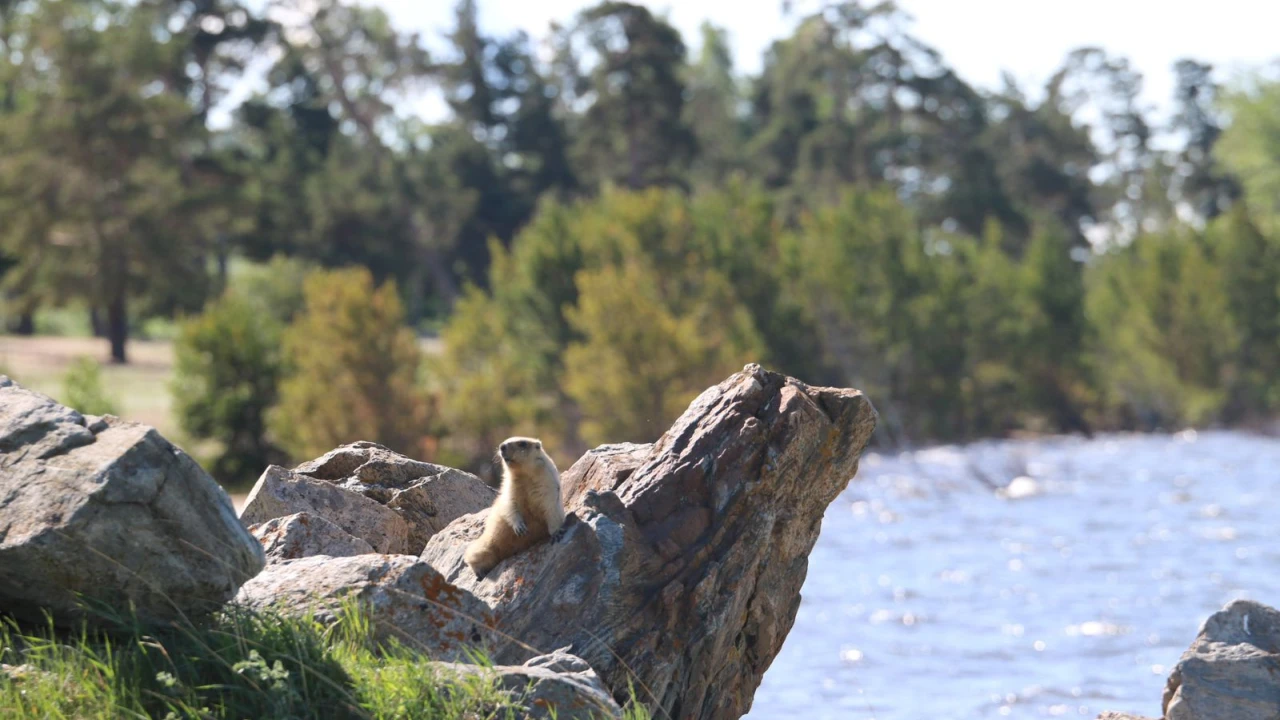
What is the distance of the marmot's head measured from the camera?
745 centimetres

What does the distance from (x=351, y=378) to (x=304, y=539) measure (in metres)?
30.6

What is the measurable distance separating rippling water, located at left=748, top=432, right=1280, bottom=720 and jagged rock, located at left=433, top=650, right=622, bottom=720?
32.4 ft

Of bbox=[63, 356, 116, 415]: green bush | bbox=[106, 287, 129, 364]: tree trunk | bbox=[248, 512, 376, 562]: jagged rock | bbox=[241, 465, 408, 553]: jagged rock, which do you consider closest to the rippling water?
bbox=[241, 465, 408, 553]: jagged rock

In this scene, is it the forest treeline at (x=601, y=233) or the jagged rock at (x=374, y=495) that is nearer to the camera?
the jagged rock at (x=374, y=495)

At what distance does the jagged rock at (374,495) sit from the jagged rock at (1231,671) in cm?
470

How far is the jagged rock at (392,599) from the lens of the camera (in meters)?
6.54

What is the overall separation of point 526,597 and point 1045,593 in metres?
21.0

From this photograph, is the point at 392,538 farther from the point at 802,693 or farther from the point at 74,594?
the point at 802,693

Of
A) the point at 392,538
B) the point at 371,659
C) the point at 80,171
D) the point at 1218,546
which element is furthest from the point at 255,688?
the point at 80,171

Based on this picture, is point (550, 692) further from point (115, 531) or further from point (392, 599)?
point (115, 531)

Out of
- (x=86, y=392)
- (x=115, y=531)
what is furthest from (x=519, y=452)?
(x=86, y=392)

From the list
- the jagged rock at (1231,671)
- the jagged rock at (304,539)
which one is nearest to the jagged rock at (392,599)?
the jagged rock at (304,539)

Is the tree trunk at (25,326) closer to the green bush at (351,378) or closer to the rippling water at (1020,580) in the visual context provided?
the green bush at (351,378)

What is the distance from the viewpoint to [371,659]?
625 centimetres
